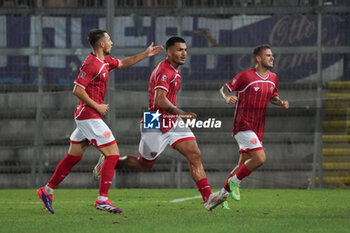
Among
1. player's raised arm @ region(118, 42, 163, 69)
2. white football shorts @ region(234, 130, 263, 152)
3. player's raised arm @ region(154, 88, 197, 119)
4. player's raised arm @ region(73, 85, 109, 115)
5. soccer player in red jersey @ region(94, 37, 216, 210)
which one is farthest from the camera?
white football shorts @ region(234, 130, 263, 152)

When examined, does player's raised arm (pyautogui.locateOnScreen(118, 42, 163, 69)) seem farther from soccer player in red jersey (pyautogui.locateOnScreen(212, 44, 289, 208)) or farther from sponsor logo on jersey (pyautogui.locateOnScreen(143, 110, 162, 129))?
soccer player in red jersey (pyautogui.locateOnScreen(212, 44, 289, 208))

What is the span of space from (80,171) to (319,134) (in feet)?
13.4

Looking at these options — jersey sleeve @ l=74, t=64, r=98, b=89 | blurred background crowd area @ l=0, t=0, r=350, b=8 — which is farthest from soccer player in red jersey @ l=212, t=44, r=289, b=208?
blurred background crowd area @ l=0, t=0, r=350, b=8

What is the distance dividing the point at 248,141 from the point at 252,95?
60 cm

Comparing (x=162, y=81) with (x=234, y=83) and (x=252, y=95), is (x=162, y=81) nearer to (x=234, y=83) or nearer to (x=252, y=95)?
(x=234, y=83)

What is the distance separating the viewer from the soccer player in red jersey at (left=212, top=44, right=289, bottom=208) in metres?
9.96

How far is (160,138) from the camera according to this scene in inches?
370

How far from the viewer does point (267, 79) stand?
10.5 metres

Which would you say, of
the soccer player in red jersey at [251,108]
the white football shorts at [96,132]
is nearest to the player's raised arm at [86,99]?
the white football shorts at [96,132]

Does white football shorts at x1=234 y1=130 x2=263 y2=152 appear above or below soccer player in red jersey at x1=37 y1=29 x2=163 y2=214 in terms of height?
below

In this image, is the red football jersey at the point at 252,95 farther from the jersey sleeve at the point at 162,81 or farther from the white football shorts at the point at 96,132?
the white football shorts at the point at 96,132

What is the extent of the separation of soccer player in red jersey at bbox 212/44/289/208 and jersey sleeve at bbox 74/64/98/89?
1.70 m

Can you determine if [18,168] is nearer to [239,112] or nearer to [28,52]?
[28,52]

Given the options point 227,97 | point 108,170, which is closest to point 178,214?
point 108,170
